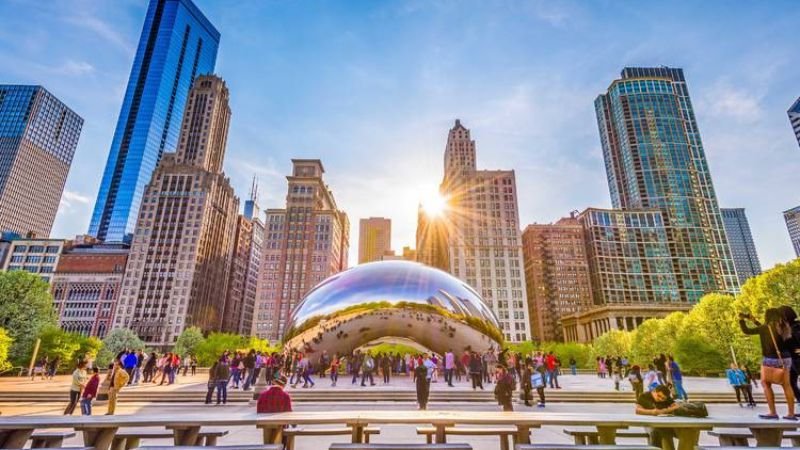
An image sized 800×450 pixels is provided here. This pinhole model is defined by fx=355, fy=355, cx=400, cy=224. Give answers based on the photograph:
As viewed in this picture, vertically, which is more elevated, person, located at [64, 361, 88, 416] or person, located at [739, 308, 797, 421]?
person, located at [739, 308, 797, 421]

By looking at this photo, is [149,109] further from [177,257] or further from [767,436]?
[767,436]

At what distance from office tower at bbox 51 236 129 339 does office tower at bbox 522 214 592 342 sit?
123m

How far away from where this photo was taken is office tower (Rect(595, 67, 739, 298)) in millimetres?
110438

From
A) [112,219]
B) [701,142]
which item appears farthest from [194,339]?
[701,142]

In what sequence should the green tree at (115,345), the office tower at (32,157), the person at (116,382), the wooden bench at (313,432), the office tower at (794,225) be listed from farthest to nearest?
1. the office tower at (794,225)
2. the office tower at (32,157)
3. the green tree at (115,345)
4. the person at (116,382)
5. the wooden bench at (313,432)

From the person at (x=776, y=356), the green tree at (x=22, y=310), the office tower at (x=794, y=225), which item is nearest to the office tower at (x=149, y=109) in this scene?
the green tree at (x=22, y=310)

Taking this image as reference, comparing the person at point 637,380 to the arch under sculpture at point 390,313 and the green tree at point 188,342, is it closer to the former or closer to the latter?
the arch under sculpture at point 390,313

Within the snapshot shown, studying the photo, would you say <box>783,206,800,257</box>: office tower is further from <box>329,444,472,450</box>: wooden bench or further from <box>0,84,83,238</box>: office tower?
<box>0,84,83,238</box>: office tower

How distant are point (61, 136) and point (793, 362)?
20121 cm

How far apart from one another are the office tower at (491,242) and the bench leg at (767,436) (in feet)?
274

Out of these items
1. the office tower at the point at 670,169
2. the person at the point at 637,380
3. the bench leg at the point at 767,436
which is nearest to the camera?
the bench leg at the point at 767,436

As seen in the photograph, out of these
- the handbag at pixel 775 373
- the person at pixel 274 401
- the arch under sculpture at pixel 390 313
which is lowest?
the person at pixel 274 401

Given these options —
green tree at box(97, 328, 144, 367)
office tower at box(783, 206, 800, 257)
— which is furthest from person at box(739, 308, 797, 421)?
office tower at box(783, 206, 800, 257)

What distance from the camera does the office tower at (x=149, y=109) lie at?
127 m
